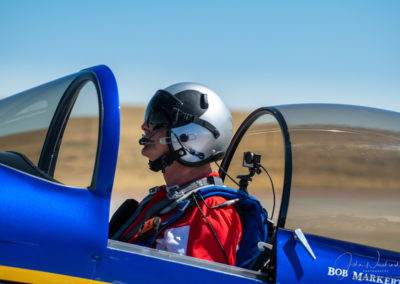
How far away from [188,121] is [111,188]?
31.6 inches

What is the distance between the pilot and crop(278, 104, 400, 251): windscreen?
385 millimetres

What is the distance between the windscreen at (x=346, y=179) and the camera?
243 centimetres

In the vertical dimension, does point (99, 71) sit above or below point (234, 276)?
above

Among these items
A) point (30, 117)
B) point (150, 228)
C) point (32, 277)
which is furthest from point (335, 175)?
point (30, 117)

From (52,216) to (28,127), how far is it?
0.77 meters

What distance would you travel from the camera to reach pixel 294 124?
2.67 m

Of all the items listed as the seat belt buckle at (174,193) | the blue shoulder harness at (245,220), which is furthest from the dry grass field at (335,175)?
the seat belt buckle at (174,193)

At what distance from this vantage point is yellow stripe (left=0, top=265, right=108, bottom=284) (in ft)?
6.87

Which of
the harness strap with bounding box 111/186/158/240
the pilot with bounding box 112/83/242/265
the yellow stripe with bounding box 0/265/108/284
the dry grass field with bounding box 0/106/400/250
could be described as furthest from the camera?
the harness strap with bounding box 111/186/158/240

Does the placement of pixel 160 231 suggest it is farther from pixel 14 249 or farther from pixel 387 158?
pixel 387 158

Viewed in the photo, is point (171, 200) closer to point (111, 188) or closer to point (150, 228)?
point (150, 228)

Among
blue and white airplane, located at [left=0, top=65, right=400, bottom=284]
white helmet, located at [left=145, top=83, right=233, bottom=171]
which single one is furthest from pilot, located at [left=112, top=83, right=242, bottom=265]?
blue and white airplane, located at [left=0, top=65, right=400, bottom=284]

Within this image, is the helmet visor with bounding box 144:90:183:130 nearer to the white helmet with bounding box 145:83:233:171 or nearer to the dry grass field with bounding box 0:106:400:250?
the white helmet with bounding box 145:83:233:171

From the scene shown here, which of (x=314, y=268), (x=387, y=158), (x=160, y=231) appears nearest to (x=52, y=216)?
(x=160, y=231)
